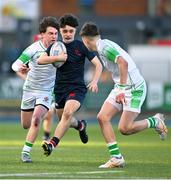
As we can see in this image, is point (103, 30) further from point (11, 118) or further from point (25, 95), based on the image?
point (25, 95)

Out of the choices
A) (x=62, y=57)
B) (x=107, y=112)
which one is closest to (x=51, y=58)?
(x=62, y=57)

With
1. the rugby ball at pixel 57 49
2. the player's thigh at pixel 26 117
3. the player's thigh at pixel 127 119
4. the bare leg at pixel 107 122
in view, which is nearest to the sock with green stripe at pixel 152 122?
the player's thigh at pixel 127 119

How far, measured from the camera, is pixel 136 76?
1598 centimetres

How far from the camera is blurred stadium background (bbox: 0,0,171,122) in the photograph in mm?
35781

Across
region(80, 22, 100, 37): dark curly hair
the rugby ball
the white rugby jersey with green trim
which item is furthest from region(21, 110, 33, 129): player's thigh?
region(80, 22, 100, 37): dark curly hair

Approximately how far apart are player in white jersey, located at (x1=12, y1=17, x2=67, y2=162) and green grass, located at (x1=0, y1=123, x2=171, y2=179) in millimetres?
709

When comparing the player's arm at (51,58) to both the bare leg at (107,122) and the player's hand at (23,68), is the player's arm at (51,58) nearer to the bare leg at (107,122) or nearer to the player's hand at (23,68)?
the player's hand at (23,68)

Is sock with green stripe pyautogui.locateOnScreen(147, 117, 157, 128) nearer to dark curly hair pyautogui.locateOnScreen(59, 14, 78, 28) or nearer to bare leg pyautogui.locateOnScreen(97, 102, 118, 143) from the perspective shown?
→ bare leg pyautogui.locateOnScreen(97, 102, 118, 143)

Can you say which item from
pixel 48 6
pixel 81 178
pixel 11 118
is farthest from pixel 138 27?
pixel 81 178

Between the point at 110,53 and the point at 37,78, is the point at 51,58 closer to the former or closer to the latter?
the point at 110,53

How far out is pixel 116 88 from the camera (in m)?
15.9

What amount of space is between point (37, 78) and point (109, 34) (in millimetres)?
31727

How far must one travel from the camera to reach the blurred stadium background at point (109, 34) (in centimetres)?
3578

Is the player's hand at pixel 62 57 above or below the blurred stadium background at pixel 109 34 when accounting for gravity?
above
